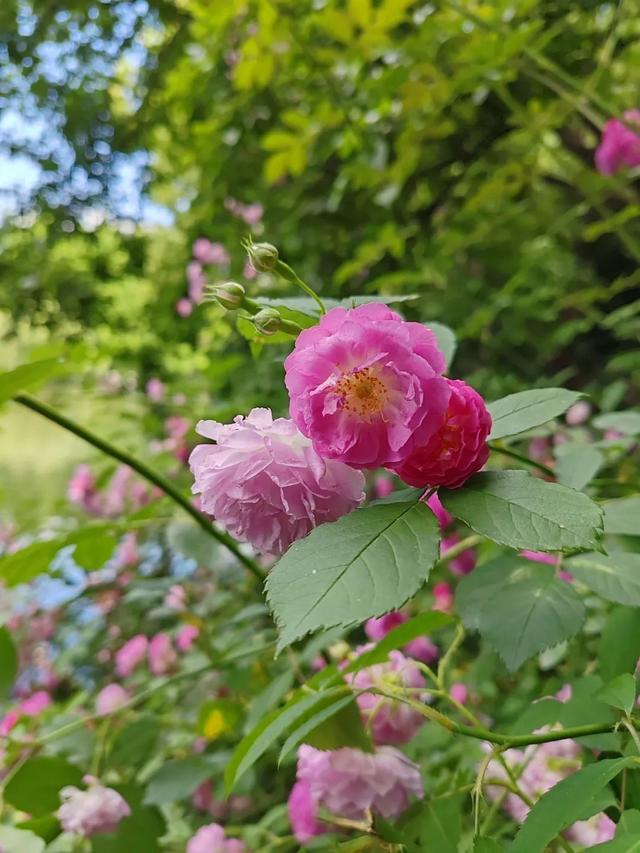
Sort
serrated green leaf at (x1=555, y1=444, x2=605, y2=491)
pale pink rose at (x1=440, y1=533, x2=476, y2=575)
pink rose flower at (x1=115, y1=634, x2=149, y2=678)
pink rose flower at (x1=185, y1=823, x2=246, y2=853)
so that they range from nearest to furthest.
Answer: serrated green leaf at (x1=555, y1=444, x2=605, y2=491)
pink rose flower at (x1=185, y1=823, x2=246, y2=853)
pale pink rose at (x1=440, y1=533, x2=476, y2=575)
pink rose flower at (x1=115, y1=634, x2=149, y2=678)

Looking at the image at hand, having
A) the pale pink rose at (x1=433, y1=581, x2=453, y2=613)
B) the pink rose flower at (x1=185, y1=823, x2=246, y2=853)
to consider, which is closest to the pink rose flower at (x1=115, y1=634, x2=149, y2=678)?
the pale pink rose at (x1=433, y1=581, x2=453, y2=613)

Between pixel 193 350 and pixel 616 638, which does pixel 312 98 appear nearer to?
pixel 193 350

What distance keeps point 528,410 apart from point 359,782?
224mm

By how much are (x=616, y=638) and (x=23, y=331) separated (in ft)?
7.28

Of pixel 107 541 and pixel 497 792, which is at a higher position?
pixel 107 541

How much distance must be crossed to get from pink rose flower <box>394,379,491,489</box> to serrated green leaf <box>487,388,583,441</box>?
0.08ft

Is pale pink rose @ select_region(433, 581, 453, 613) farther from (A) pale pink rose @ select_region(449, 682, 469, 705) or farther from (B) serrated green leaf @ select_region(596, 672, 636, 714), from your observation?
(B) serrated green leaf @ select_region(596, 672, 636, 714)

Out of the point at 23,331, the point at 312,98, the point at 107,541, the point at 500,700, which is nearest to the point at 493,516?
the point at 107,541

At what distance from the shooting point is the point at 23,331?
2.31 m

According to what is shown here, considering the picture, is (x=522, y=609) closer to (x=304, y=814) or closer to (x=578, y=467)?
(x=578, y=467)

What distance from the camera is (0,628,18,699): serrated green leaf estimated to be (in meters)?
0.52

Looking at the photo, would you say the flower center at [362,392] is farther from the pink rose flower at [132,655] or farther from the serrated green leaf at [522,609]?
the pink rose flower at [132,655]

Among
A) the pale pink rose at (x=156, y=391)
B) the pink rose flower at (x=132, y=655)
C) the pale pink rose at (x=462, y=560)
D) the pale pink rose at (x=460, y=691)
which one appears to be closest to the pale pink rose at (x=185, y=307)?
the pale pink rose at (x=156, y=391)

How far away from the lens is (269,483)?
11.3 inches
